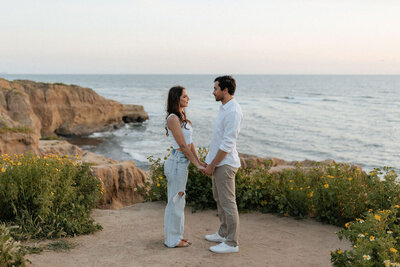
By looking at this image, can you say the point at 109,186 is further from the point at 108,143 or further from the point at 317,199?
the point at 108,143

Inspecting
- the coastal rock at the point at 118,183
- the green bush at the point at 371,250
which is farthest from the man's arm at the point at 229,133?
the coastal rock at the point at 118,183

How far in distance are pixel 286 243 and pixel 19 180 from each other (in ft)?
13.2

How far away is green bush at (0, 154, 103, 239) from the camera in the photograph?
17.5ft

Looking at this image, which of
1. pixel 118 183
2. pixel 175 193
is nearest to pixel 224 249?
pixel 175 193

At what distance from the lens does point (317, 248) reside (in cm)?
538

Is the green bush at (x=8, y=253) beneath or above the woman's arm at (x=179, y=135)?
beneath

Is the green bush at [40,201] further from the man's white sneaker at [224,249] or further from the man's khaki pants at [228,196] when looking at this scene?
the man's khaki pants at [228,196]

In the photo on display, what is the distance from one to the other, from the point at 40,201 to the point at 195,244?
90.2 inches

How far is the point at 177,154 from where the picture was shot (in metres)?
4.95

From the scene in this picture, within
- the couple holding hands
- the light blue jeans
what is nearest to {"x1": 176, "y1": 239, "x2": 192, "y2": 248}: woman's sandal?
the light blue jeans

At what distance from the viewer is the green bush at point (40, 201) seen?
5.34 meters

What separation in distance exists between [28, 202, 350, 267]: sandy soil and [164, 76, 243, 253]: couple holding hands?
1.04ft

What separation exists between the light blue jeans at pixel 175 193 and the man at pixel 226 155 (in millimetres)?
344

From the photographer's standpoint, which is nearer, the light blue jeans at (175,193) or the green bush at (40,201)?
the light blue jeans at (175,193)
